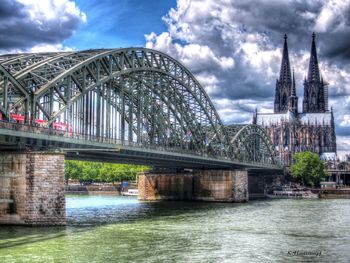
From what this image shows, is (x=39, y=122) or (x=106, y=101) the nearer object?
(x=39, y=122)

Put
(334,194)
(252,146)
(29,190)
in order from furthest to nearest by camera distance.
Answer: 1. (252,146)
2. (334,194)
3. (29,190)

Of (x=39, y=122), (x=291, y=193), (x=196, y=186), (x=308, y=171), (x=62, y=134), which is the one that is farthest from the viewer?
(x=308, y=171)

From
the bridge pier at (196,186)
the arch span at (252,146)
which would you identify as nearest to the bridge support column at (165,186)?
the bridge pier at (196,186)

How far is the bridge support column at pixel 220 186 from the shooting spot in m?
111

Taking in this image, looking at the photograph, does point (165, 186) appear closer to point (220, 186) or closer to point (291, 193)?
point (220, 186)

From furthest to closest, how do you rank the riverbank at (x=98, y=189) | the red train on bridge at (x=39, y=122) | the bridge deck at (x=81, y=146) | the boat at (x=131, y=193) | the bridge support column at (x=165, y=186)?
the riverbank at (x=98, y=189) < the boat at (x=131, y=193) < the bridge support column at (x=165, y=186) < the red train on bridge at (x=39, y=122) < the bridge deck at (x=81, y=146)

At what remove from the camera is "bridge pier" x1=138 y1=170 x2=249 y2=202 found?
111438 millimetres

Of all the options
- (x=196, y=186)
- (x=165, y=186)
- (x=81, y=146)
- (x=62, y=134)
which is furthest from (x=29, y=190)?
(x=165, y=186)

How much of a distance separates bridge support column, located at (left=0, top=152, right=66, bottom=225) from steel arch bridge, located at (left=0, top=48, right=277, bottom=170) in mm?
2076

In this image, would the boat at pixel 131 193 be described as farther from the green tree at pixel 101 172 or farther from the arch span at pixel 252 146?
the arch span at pixel 252 146

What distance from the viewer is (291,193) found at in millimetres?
142000

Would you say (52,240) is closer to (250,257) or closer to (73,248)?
(73,248)

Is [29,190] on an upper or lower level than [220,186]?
upper

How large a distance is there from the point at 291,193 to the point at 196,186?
37261 mm
